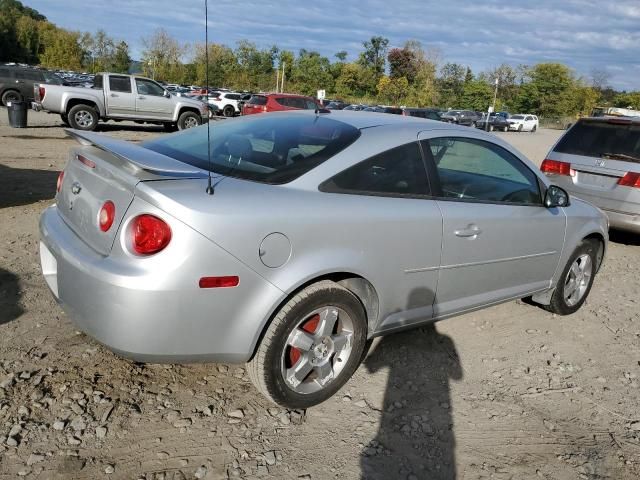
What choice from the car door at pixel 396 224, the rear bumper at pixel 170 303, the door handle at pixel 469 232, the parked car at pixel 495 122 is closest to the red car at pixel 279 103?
the door handle at pixel 469 232

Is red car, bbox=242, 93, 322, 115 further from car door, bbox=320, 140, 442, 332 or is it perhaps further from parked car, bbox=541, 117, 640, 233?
car door, bbox=320, 140, 442, 332

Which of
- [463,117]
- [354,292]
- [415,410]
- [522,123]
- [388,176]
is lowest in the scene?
[522,123]

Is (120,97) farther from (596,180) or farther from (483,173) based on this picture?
(483,173)

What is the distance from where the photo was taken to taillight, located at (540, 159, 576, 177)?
287 inches

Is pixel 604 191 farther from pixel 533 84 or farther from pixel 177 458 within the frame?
pixel 533 84

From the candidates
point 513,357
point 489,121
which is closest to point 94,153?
point 513,357

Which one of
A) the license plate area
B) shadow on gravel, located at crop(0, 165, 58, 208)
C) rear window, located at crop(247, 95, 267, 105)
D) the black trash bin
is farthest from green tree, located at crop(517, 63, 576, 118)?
shadow on gravel, located at crop(0, 165, 58, 208)

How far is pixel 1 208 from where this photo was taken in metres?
6.38

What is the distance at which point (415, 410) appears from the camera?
10.1 feet

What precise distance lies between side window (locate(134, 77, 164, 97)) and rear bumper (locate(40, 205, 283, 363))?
15.7 metres

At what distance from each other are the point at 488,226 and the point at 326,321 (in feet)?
4.40

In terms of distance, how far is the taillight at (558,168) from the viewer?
7.28m

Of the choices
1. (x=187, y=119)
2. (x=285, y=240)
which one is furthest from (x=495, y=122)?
(x=285, y=240)

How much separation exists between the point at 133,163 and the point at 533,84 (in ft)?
254
